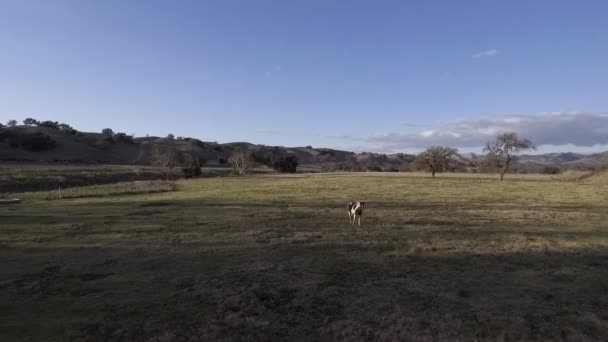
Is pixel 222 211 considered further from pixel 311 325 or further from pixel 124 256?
pixel 311 325

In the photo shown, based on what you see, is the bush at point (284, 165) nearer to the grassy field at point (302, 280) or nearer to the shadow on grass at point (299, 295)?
the grassy field at point (302, 280)

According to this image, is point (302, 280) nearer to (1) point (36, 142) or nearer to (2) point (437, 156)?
(2) point (437, 156)

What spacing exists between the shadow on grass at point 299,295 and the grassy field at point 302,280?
43mm

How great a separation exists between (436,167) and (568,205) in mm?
59862

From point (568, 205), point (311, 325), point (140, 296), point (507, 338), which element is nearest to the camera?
point (507, 338)

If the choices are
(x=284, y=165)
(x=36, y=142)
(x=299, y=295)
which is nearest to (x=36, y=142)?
(x=36, y=142)

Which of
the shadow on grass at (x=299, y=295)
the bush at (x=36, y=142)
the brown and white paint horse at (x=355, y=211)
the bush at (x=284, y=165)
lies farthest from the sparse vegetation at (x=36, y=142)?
the brown and white paint horse at (x=355, y=211)

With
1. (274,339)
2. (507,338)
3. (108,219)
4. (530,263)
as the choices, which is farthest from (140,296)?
(108,219)

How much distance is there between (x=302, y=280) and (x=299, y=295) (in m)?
1.21

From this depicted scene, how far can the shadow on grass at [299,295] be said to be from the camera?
25.8 feet

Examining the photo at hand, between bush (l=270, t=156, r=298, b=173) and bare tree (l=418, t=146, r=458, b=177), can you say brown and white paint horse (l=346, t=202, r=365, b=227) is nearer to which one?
bare tree (l=418, t=146, r=458, b=177)

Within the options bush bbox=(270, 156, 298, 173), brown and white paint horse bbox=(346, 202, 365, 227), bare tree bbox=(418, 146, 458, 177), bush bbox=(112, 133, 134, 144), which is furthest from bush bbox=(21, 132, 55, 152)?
brown and white paint horse bbox=(346, 202, 365, 227)

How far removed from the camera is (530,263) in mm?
12938

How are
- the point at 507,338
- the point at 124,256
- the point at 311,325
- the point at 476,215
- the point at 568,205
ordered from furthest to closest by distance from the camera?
1. the point at 568,205
2. the point at 476,215
3. the point at 124,256
4. the point at 311,325
5. the point at 507,338
